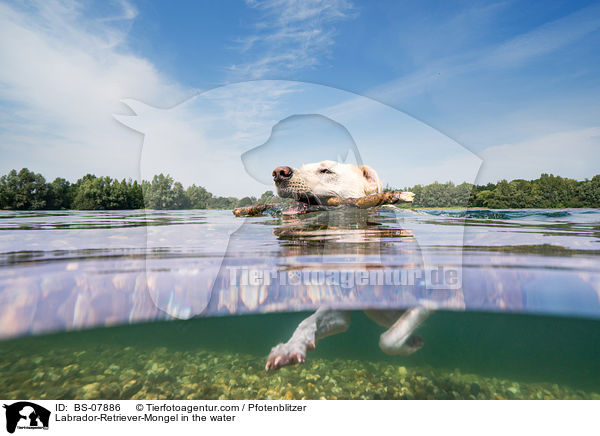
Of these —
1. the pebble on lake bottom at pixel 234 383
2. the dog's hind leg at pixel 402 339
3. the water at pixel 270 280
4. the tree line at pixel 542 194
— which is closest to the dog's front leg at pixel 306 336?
the water at pixel 270 280

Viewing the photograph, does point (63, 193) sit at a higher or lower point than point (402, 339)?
higher

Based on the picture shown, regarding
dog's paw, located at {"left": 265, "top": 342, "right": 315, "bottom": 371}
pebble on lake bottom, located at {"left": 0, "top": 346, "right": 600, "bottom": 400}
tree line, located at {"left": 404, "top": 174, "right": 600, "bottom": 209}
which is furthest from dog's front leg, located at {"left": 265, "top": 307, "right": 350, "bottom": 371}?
tree line, located at {"left": 404, "top": 174, "right": 600, "bottom": 209}

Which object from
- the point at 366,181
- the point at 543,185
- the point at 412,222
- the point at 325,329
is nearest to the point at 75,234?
the point at 325,329

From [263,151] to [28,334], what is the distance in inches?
251

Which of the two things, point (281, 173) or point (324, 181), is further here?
point (324, 181)

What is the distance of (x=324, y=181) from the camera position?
16.3 feet

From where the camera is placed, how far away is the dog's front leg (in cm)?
332

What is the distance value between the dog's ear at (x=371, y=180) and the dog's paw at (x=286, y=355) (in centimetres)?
295

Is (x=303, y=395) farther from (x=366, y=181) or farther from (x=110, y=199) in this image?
(x=110, y=199)

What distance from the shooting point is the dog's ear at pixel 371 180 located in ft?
17.4

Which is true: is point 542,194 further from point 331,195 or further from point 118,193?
point 118,193
